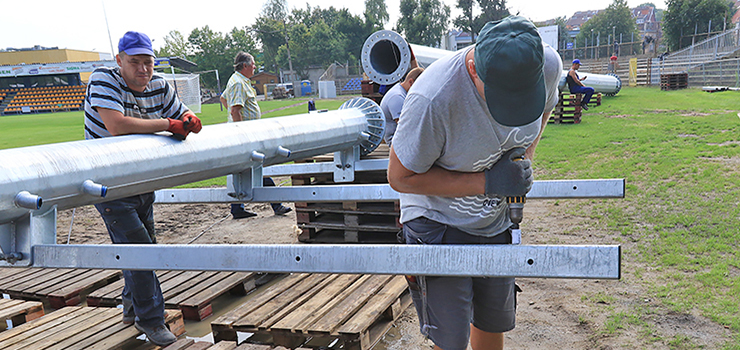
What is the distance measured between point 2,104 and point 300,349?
2172 inches

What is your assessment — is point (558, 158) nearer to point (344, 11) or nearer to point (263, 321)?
point (263, 321)

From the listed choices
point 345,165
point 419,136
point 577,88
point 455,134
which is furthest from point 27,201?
point 577,88

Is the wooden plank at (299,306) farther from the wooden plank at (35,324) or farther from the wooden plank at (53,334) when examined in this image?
the wooden plank at (35,324)

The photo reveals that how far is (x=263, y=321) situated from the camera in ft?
9.71

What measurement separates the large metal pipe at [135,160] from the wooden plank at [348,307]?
1.02 meters

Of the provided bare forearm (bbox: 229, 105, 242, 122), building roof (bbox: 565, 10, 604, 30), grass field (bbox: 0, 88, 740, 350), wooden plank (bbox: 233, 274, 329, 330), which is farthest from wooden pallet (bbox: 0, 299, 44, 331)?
building roof (bbox: 565, 10, 604, 30)

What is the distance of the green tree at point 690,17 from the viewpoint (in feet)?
122

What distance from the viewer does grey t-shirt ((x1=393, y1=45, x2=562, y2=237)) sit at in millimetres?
1554

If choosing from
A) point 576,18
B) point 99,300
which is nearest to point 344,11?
point 99,300

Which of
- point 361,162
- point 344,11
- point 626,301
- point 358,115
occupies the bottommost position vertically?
point 626,301

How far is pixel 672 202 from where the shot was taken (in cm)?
518

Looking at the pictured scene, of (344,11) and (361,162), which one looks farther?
(344,11)

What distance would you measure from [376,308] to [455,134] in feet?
5.56

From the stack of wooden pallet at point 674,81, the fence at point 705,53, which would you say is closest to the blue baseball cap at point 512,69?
the stack of wooden pallet at point 674,81
